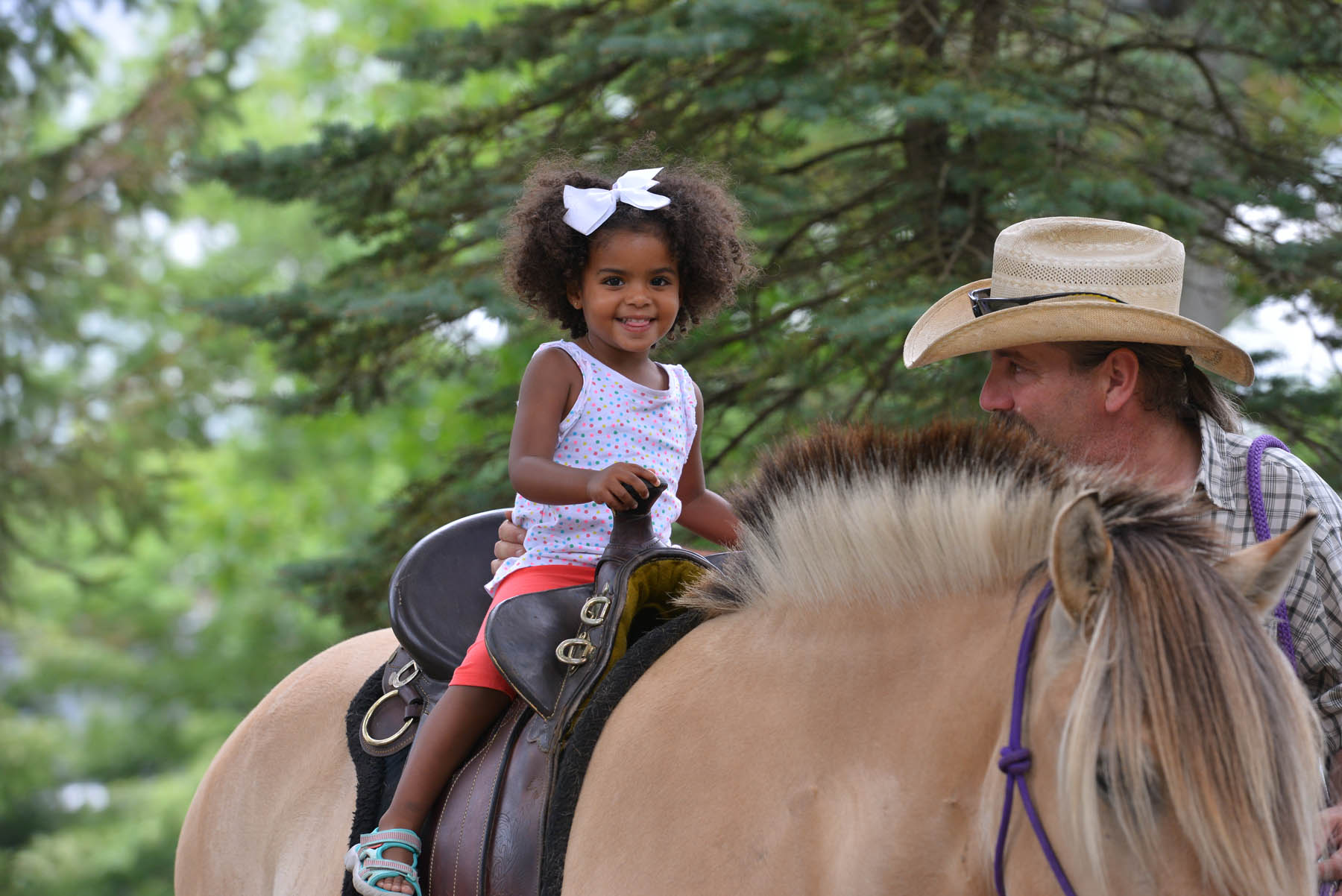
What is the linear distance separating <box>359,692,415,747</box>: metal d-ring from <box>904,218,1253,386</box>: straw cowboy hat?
156cm

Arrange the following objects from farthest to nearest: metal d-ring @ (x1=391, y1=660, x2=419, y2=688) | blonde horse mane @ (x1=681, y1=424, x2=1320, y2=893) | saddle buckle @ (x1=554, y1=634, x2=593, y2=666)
Answer: metal d-ring @ (x1=391, y1=660, x2=419, y2=688)
saddle buckle @ (x1=554, y1=634, x2=593, y2=666)
blonde horse mane @ (x1=681, y1=424, x2=1320, y2=893)

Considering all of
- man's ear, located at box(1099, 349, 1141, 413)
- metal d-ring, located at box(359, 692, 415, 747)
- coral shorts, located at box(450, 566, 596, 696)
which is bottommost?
metal d-ring, located at box(359, 692, 415, 747)

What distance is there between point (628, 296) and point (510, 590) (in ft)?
2.44

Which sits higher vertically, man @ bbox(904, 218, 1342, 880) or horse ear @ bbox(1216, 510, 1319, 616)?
horse ear @ bbox(1216, 510, 1319, 616)

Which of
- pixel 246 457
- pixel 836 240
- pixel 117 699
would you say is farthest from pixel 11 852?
pixel 836 240

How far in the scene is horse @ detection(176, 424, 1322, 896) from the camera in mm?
1611

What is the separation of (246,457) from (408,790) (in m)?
15.0

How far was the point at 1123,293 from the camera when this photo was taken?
8.95ft

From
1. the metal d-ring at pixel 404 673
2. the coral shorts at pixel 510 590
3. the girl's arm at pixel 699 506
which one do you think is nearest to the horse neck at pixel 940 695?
the coral shorts at pixel 510 590

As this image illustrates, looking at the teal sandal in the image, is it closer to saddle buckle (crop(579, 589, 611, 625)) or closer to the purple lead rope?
saddle buckle (crop(579, 589, 611, 625))

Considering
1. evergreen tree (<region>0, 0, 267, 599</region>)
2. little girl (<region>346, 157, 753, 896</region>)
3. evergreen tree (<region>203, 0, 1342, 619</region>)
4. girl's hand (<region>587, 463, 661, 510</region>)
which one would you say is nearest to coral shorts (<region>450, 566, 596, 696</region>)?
little girl (<region>346, 157, 753, 896</region>)

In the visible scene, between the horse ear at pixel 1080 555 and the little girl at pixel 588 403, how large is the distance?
936 mm

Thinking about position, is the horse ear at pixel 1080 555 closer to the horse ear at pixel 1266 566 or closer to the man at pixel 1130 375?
the horse ear at pixel 1266 566

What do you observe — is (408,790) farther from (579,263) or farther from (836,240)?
(836,240)
